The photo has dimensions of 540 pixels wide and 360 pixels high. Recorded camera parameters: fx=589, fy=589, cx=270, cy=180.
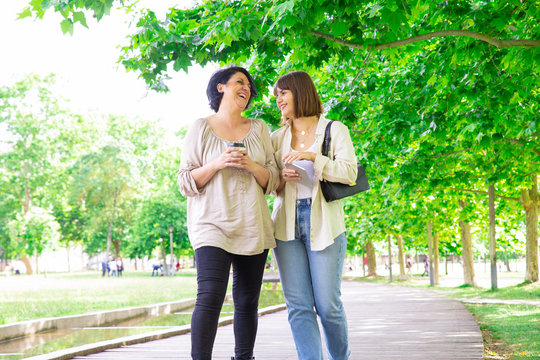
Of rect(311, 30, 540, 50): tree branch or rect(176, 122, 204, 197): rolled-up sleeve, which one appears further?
rect(311, 30, 540, 50): tree branch

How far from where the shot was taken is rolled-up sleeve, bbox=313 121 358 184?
3.71 meters

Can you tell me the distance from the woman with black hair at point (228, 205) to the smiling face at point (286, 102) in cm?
20

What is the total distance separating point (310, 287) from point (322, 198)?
0.58 meters

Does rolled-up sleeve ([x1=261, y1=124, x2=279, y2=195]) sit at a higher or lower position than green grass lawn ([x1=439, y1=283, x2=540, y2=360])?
higher

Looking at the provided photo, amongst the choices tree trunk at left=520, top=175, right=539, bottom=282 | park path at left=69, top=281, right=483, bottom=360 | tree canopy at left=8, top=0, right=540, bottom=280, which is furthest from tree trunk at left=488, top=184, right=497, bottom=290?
park path at left=69, top=281, right=483, bottom=360

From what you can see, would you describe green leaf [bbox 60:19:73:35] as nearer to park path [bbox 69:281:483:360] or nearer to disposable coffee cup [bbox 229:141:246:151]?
disposable coffee cup [bbox 229:141:246:151]

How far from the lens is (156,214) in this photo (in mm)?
50062

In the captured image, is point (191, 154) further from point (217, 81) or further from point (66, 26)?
point (66, 26)

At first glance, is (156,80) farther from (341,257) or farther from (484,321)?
(484,321)

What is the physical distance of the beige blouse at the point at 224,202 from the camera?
3617 millimetres

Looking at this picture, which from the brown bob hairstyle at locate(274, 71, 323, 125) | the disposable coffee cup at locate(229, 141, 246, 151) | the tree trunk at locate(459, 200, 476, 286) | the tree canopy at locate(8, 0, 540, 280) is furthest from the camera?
the tree trunk at locate(459, 200, 476, 286)

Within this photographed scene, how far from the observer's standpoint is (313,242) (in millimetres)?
3676

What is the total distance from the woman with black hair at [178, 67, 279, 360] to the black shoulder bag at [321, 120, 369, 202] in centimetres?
34

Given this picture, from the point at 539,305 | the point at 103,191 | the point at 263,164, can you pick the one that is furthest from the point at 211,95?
the point at 103,191
